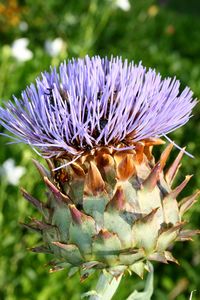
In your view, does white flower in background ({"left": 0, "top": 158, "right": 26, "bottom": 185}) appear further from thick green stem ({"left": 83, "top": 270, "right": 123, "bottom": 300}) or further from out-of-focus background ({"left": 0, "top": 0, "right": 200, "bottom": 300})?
thick green stem ({"left": 83, "top": 270, "right": 123, "bottom": 300})

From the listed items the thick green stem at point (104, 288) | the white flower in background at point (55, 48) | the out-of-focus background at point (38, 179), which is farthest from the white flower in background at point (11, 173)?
the thick green stem at point (104, 288)

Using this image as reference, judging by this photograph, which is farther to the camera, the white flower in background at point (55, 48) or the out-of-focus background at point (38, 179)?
the white flower in background at point (55, 48)

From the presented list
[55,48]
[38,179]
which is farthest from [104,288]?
[55,48]

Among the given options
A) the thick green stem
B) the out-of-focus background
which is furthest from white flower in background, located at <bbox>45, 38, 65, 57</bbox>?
the thick green stem

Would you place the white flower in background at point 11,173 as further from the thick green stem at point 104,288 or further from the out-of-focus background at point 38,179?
the thick green stem at point 104,288

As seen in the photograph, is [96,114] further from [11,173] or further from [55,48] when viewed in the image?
[55,48]

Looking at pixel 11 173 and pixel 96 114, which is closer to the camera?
pixel 96 114

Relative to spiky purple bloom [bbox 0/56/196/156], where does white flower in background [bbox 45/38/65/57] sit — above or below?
A: above

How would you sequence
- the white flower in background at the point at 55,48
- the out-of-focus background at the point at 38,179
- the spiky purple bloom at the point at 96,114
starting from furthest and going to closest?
the white flower in background at the point at 55,48 < the out-of-focus background at the point at 38,179 < the spiky purple bloom at the point at 96,114
